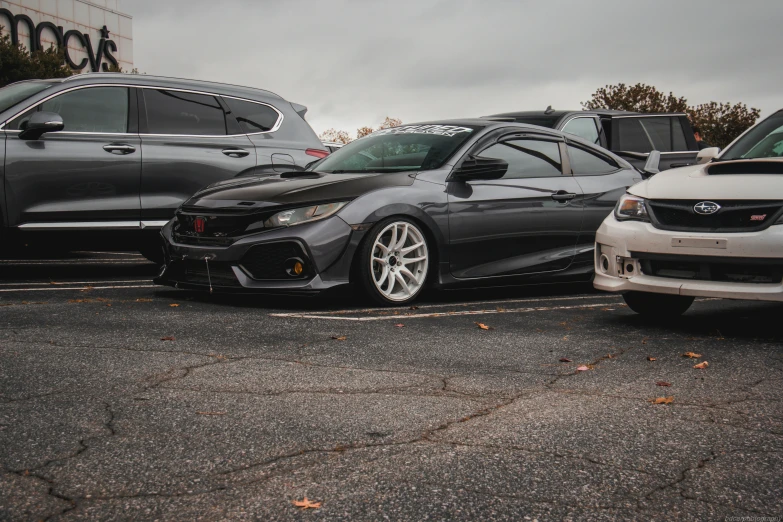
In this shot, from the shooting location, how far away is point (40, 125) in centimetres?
804

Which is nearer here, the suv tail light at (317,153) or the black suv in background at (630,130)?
the suv tail light at (317,153)

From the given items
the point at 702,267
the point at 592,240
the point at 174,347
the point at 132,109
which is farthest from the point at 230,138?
the point at 702,267

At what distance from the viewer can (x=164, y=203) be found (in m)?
8.80

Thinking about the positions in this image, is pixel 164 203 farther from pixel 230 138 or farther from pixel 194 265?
pixel 194 265

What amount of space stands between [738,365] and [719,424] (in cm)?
136

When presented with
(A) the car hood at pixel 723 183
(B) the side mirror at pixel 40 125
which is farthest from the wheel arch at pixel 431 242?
(B) the side mirror at pixel 40 125

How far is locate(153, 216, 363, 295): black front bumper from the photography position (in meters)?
6.71

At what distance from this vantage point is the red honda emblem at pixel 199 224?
7.14m

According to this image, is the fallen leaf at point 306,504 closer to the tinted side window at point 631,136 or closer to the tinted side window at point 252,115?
the tinted side window at point 252,115

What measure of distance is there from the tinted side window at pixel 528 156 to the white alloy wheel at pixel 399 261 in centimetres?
107

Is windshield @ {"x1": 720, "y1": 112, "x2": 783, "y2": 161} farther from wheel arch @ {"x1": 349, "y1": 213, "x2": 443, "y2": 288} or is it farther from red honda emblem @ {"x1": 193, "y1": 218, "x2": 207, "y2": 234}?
red honda emblem @ {"x1": 193, "y1": 218, "x2": 207, "y2": 234}

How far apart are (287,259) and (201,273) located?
77cm

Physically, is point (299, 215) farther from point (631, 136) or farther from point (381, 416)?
point (631, 136)

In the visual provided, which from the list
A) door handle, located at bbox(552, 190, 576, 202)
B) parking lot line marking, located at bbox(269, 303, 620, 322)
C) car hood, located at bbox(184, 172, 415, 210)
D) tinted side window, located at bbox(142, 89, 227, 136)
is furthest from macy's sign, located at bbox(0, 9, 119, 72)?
parking lot line marking, located at bbox(269, 303, 620, 322)
